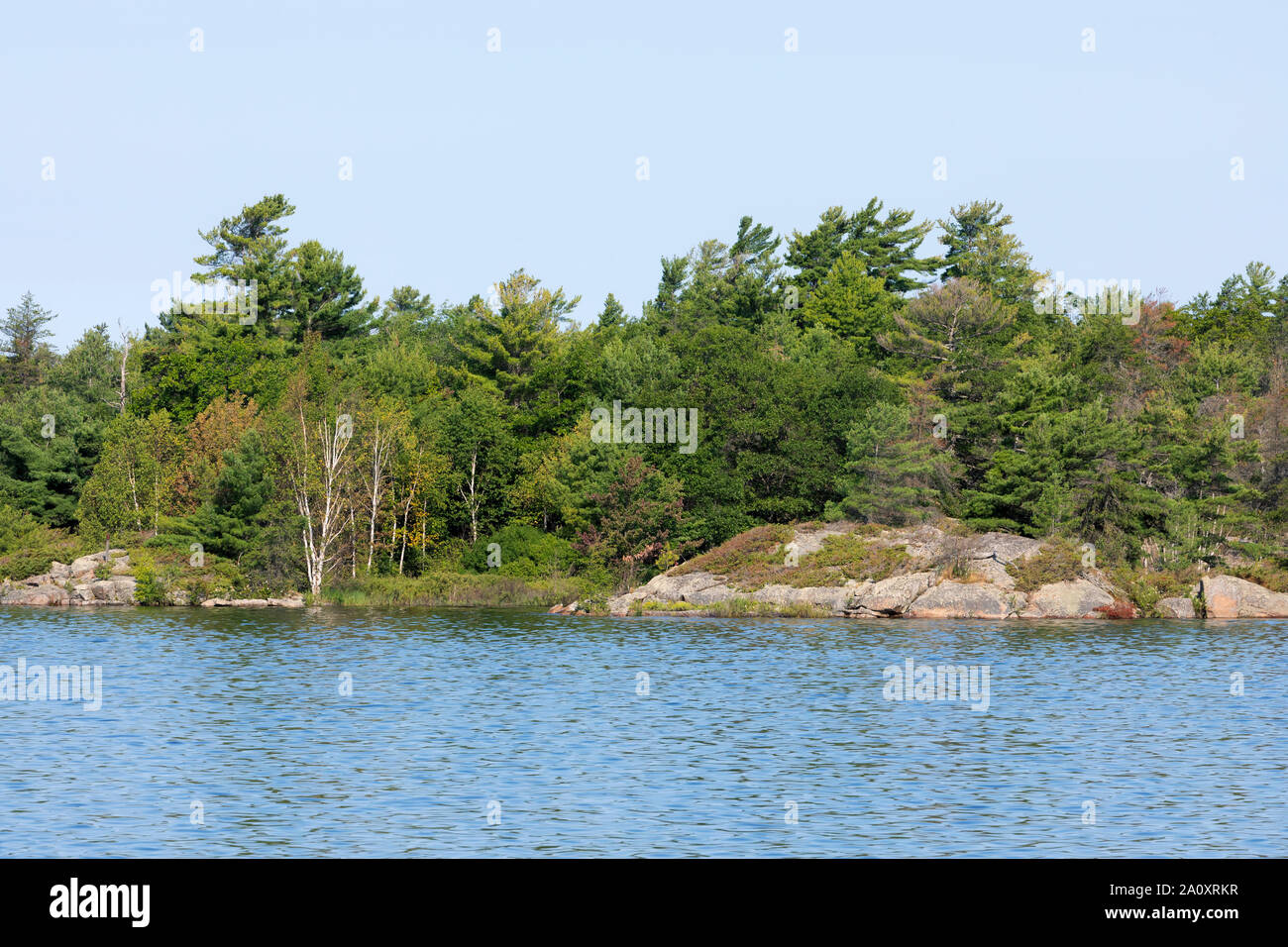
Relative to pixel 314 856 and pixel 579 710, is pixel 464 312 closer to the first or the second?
pixel 579 710

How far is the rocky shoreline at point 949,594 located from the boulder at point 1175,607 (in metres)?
0.05

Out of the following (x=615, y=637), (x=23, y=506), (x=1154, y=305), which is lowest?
(x=615, y=637)

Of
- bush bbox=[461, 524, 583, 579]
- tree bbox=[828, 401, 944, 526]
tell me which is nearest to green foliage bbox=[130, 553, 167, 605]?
bush bbox=[461, 524, 583, 579]

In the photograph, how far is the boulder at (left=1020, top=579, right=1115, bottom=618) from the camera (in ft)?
200

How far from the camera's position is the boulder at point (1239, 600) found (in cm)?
6078

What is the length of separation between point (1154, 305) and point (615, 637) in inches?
2562

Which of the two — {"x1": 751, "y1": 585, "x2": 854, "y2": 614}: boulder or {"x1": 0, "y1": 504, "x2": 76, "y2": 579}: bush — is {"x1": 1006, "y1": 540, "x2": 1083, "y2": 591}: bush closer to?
{"x1": 751, "y1": 585, "x2": 854, "y2": 614}: boulder

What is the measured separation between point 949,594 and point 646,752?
37782 mm

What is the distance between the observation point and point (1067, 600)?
61375 mm

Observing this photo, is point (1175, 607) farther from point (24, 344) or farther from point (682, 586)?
point (24, 344)

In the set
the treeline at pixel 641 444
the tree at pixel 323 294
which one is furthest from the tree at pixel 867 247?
the tree at pixel 323 294

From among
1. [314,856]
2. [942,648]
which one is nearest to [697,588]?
[942,648]

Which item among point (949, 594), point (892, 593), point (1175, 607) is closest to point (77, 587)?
point (892, 593)
